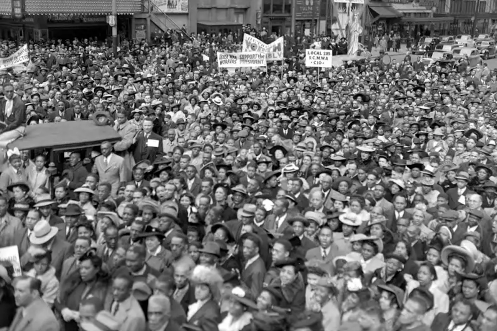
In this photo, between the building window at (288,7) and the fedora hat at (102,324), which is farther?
the building window at (288,7)

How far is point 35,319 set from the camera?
549cm

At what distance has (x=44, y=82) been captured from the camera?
739 inches

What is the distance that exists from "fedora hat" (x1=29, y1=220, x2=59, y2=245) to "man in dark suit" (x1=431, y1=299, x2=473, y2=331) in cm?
428

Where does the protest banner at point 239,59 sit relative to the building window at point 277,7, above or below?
below

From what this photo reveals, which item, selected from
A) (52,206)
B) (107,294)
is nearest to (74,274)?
(107,294)

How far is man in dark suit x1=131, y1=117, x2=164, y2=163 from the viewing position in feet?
40.9

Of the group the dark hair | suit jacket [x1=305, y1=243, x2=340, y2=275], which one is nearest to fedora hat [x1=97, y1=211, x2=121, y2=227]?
suit jacket [x1=305, y1=243, x2=340, y2=275]

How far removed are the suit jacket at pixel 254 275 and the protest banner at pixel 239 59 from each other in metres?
15.2

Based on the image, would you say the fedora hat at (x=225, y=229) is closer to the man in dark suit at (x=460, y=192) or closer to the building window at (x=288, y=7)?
the man in dark suit at (x=460, y=192)

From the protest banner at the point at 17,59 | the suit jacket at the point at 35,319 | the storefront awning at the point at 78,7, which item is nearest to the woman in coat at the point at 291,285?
the suit jacket at the point at 35,319

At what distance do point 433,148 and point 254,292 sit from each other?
7817 mm

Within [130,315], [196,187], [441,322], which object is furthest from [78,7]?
[441,322]

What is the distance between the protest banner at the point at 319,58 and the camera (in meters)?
21.5

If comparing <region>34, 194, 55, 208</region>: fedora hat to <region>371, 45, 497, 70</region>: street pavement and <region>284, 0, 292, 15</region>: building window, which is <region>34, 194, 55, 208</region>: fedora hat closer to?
<region>371, 45, 497, 70</region>: street pavement
